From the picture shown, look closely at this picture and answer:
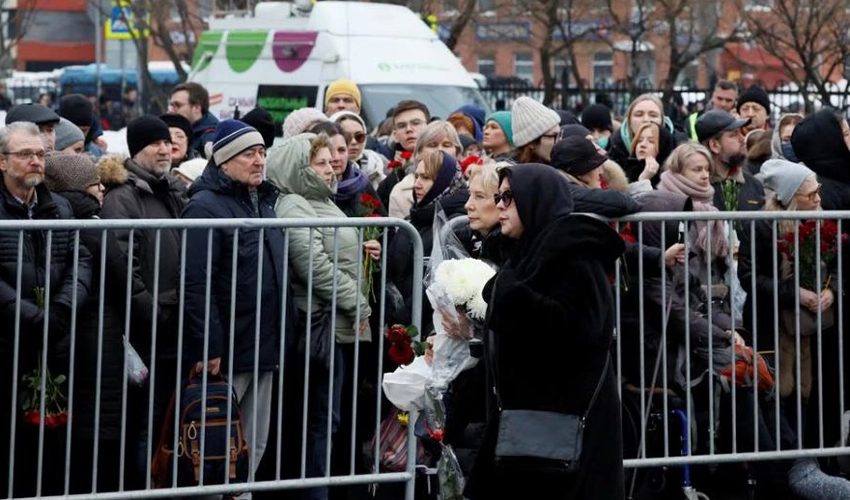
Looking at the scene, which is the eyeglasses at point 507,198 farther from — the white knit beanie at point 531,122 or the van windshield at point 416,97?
the van windshield at point 416,97

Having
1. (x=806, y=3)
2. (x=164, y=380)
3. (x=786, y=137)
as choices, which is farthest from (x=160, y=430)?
(x=806, y=3)

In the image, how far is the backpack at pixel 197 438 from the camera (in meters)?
7.23

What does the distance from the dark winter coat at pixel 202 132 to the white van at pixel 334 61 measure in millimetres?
5224

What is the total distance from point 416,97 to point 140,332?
36.2 feet

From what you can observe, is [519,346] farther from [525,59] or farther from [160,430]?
[525,59]

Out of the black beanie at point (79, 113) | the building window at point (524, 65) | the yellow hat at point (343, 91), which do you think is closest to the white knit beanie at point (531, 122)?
the yellow hat at point (343, 91)

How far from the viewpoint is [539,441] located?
6016 mm

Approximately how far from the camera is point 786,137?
11383mm

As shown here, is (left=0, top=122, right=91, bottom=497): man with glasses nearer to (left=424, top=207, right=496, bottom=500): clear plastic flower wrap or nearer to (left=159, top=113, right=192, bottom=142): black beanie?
(left=424, top=207, right=496, bottom=500): clear plastic flower wrap

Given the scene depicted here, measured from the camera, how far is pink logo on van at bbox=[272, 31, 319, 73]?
18812mm

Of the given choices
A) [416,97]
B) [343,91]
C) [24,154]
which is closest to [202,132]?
[343,91]

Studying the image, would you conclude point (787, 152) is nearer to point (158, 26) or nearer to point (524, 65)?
point (158, 26)

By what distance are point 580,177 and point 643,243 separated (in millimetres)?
479

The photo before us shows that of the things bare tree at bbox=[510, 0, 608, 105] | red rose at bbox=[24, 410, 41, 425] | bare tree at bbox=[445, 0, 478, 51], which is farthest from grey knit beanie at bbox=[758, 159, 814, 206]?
bare tree at bbox=[445, 0, 478, 51]
